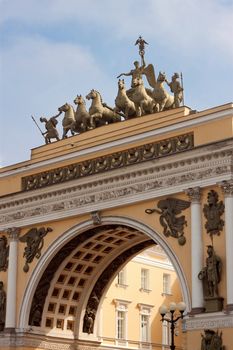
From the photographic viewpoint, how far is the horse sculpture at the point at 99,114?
31.8 metres

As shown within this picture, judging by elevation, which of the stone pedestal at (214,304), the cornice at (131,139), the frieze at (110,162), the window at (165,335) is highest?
the cornice at (131,139)

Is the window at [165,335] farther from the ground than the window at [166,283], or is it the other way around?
the window at [166,283]

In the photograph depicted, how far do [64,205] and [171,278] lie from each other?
1830 centimetres

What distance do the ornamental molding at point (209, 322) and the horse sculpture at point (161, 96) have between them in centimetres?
860

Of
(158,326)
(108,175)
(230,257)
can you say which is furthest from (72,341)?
(158,326)

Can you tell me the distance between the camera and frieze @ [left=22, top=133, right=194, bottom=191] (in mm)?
27812

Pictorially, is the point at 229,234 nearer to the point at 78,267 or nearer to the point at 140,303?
the point at 78,267

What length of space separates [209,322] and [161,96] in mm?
9411

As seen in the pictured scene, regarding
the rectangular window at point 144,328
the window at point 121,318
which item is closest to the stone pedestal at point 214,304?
the window at point 121,318

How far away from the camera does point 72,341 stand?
108 feet

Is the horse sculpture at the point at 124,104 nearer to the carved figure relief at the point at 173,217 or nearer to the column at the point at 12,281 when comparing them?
the carved figure relief at the point at 173,217

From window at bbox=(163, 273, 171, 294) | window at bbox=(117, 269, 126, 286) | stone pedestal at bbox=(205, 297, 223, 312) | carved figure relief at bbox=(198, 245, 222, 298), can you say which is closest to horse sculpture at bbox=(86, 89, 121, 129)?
carved figure relief at bbox=(198, 245, 222, 298)

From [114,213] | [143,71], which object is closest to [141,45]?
[143,71]

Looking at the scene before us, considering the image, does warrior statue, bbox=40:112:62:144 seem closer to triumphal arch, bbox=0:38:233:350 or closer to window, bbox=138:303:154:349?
triumphal arch, bbox=0:38:233:350
